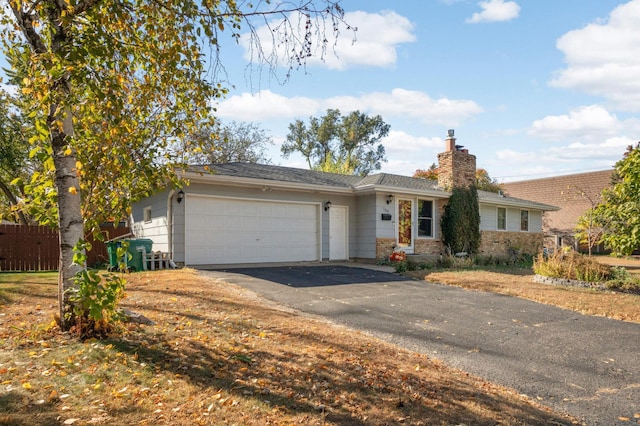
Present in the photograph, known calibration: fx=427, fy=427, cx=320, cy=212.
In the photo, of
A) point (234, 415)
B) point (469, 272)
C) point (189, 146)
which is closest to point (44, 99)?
point (189, 146)

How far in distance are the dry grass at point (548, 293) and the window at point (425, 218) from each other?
3.99 metres

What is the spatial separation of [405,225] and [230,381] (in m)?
Answer: 13.5

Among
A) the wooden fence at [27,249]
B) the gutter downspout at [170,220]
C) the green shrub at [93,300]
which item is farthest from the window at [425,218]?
the green shrub at [93,300]

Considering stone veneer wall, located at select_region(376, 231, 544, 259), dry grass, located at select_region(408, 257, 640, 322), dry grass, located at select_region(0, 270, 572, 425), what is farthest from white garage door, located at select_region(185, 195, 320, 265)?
dry grass, located at select_region(0, 270, 572, 425)

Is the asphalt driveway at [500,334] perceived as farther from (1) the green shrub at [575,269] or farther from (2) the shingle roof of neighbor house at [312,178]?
(2) the shingle roof of neighbor house at [312,178]

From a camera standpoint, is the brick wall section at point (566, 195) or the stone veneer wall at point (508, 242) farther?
the brick wall section at point (566, 195)

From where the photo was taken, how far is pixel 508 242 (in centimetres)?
2012

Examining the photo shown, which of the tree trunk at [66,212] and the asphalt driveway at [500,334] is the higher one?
the tree trunk at [66,212]

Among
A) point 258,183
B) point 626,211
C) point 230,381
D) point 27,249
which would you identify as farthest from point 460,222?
point 27,249

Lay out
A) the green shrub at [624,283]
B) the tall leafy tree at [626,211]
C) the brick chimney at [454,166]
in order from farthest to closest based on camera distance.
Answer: the brick chimney at [454,166], the green shrub at [624,283], the tall leafy tree at [626,211]

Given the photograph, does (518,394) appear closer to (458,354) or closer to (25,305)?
(458,354)

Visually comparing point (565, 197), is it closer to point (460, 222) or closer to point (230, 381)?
point (460, 222)

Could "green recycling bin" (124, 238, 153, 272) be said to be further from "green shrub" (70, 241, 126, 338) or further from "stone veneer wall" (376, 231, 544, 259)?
"stone veneer wall" (376, 231, 544, 259)

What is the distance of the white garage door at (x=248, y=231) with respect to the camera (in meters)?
12.7
